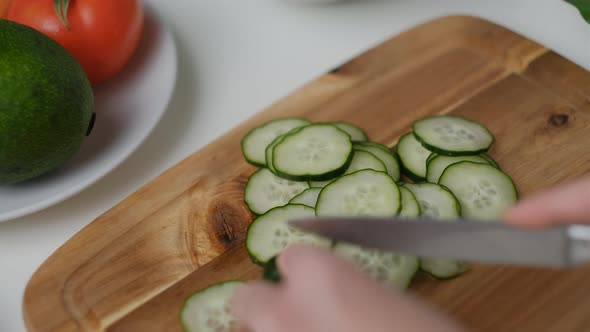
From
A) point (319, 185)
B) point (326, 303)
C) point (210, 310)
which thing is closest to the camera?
point (326, 303)

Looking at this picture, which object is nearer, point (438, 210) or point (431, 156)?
point (438, 210)

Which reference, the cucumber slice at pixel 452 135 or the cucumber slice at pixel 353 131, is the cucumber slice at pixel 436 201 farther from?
the cucumber slice at pixel 353 131

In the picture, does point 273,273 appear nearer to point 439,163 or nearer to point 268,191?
point 268,191

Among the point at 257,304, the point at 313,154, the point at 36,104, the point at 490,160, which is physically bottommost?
the point at 490,160

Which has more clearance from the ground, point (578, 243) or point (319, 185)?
point (578, 243)

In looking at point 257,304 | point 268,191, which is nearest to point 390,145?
point 268,191

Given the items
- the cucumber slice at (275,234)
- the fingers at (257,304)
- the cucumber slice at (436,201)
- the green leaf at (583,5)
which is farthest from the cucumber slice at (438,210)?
the green leaf at (583,5)

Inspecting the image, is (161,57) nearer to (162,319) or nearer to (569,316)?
(162,319)

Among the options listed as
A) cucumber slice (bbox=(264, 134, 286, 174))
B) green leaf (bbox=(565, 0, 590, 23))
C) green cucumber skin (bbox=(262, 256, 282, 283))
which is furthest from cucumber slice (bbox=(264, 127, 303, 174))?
green leaf (bbox=(565, 0, 590, 23))

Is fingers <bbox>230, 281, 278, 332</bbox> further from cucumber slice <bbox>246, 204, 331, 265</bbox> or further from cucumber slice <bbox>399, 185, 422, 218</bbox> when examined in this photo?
cucumber slice <bbox>399, 185, 422, 218</bbox>
